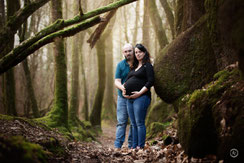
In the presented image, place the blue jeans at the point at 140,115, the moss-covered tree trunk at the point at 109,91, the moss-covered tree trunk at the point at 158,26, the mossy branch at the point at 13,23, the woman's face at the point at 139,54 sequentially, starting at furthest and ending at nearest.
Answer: the moss-covered tree trunk at the point at 109,91 < the moss-covered tree trunk at the point at 158,26 < the woman's face at the point at 139,54 < the blue jeans at the point at 140,115 < the mossy branch at the point at 13,23

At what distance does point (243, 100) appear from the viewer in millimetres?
2432

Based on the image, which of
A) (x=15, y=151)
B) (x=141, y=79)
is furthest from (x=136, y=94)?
(x=15, y=151)

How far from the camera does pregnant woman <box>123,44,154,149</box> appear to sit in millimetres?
4828

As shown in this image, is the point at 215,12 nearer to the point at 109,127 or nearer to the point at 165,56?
the point at 165,56

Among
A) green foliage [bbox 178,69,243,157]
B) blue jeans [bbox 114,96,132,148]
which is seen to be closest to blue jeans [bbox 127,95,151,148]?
blue jeans [bbox 114,96,132,148]

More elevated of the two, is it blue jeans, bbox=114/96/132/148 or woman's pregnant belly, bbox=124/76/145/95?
woman's pregnant belly, bbox=124/76/145/95

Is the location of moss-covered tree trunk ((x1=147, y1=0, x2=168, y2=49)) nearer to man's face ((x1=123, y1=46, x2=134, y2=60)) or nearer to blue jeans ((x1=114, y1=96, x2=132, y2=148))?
man's face ((x1=123, y1=46, x2=134, y2=60))

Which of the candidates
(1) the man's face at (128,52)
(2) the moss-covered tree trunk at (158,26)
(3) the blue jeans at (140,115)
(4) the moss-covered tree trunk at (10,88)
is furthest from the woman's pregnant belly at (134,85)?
(2) the moss-covered tree trunk at (158,26)

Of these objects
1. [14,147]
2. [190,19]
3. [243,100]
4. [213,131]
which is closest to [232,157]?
[213,131]

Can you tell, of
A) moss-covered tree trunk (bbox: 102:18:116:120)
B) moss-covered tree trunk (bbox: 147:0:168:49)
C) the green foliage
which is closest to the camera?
the green foliage

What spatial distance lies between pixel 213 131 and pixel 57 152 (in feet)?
7.67

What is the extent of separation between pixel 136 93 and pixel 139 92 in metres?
0.08

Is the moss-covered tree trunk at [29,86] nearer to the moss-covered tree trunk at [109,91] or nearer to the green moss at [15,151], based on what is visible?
the moss-covered tree trunk at [109,91]

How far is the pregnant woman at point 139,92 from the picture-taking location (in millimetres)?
4828
